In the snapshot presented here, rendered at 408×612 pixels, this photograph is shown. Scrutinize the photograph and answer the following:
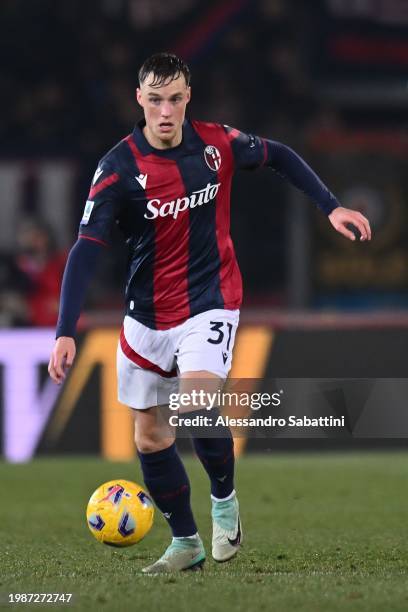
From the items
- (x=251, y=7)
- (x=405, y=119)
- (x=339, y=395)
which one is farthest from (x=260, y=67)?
(x=339, y=395)

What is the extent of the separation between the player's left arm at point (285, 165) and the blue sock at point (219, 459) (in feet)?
3.03

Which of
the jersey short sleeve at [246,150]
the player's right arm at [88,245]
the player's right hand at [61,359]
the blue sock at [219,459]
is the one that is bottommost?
the blue sock at [219,459]

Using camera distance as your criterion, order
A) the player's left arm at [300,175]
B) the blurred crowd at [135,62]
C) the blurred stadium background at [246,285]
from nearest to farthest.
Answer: the player's left arm at [300,175] → the blurred stadium background at [246,285] → the blurred crowd at [135,62]

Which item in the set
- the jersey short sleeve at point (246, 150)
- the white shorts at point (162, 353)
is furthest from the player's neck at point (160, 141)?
the white shorts at point (162, 353)

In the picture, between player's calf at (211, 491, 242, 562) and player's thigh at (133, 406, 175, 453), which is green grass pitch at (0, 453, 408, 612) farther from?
player's thigh at (133, 406, 175, 453)

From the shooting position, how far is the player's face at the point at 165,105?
17.5 ft

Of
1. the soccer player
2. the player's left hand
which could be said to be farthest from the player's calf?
the player's left hand

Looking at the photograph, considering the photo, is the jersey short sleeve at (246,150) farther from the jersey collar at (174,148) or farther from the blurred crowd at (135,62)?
the blurred crowd at (135,62)

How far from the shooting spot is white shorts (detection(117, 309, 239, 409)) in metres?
5.45

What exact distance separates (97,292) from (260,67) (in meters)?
3.90

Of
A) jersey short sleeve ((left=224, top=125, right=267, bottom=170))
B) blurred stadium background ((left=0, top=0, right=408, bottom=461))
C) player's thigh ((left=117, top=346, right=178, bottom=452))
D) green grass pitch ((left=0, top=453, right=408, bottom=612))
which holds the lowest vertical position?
blurred stadium background ((left=0, top=0, right=408, bottom=461))

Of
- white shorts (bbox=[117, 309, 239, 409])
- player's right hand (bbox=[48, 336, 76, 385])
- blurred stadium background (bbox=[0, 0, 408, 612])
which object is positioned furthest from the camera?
blurred stadium background (bbox=[0, 0, 408, 612])

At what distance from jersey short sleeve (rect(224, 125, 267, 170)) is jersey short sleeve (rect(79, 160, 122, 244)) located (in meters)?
0.51

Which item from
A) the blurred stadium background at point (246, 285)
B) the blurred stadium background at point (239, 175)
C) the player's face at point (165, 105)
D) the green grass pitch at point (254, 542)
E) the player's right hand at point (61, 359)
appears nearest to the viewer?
the green grass pitch at point (254, 542)
